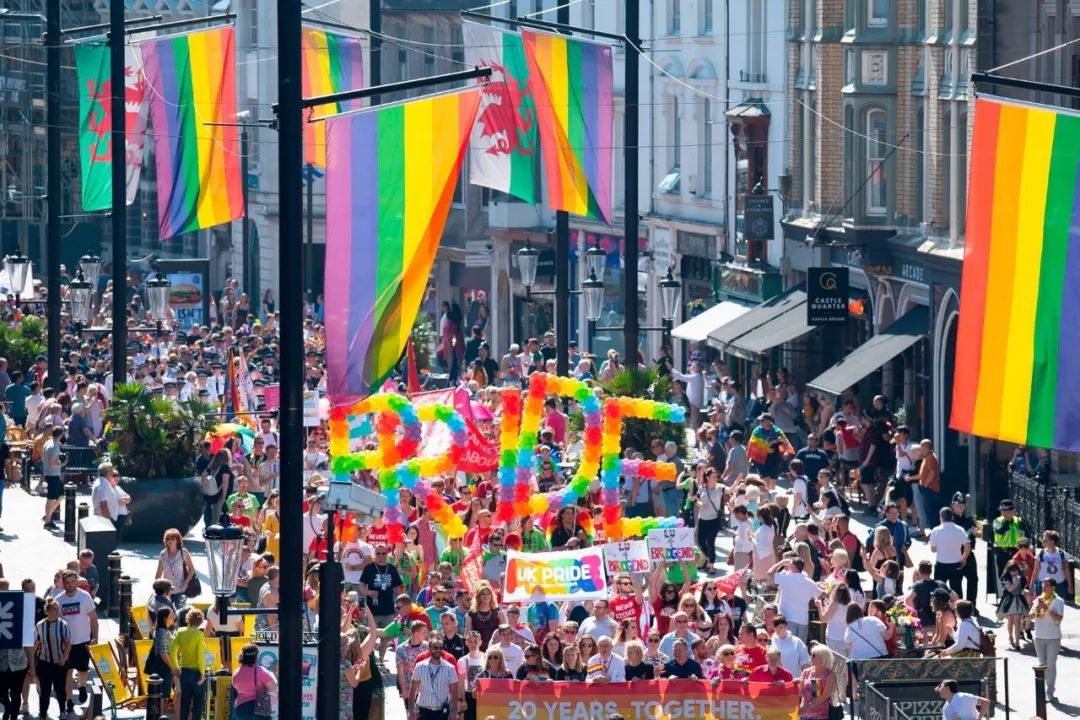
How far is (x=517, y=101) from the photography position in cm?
2981

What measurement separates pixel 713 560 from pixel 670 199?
22.0 m

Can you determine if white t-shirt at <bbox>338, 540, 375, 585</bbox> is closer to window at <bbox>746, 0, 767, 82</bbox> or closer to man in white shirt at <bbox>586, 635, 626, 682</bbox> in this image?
man in white shirt at <bbox>586, 635, 626, 682</bbox>

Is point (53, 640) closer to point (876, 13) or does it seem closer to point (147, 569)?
point (147, 569)

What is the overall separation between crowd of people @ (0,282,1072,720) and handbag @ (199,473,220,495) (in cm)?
11

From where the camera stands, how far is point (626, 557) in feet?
72.7

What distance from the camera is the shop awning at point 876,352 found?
35594mm

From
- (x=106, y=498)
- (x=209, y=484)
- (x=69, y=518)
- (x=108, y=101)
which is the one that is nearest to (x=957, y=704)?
(x=106, y=498)

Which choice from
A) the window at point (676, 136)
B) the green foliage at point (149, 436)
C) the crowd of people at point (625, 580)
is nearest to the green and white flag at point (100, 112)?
the crowd of people at point (625, 580)

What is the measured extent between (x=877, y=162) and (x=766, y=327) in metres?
3.83

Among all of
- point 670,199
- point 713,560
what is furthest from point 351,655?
point 670,199

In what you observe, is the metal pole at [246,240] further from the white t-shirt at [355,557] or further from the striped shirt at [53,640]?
the striped shirt at [53,640]

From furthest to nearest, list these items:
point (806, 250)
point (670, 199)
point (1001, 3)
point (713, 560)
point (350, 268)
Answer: point (670, 199)
point (806, 250)
point (1001, 3)
point (713, 560)
point (350, 268)

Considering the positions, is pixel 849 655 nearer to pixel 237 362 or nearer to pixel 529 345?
pixel 237 362

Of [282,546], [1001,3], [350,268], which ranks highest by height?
[1001,3]
